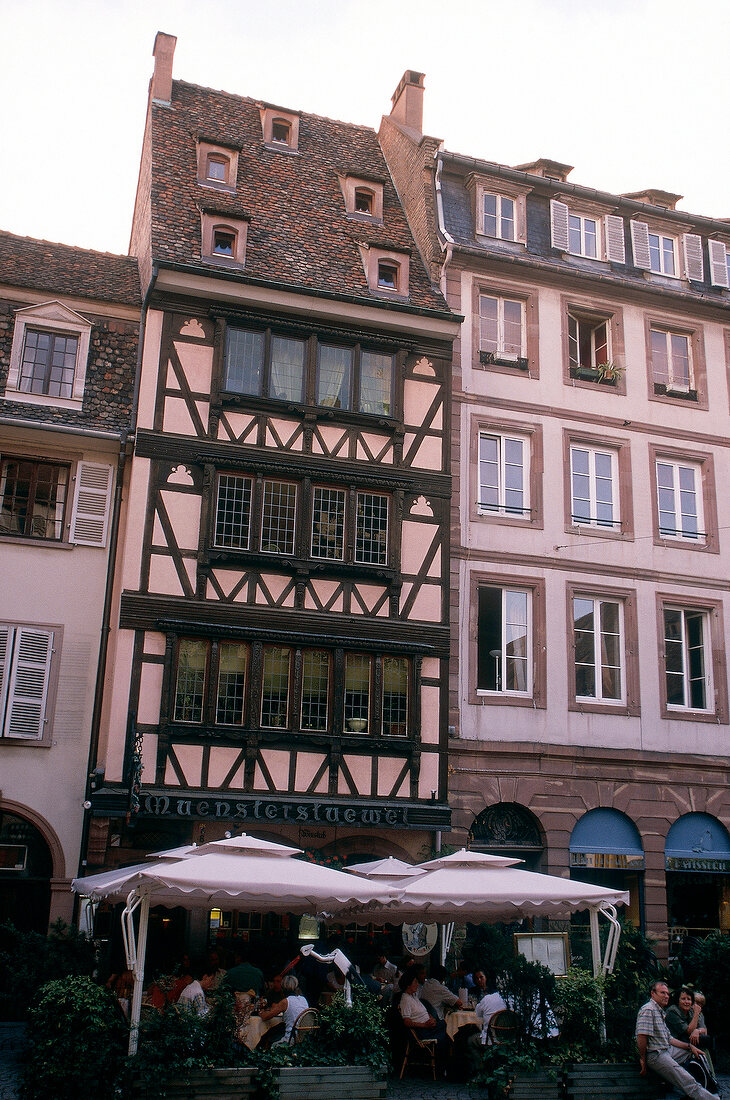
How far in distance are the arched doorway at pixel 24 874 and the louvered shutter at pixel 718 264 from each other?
18.2m

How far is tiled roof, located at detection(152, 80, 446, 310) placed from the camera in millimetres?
21438

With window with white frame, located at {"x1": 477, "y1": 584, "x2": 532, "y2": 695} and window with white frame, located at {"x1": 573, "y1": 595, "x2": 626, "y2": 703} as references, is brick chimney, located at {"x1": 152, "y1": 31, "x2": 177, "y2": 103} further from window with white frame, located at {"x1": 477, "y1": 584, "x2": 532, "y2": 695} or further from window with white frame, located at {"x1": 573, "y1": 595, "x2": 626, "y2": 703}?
window with white frame, located at {"x1": 573, "y1": 595, "x2": 626, "y2": 703}

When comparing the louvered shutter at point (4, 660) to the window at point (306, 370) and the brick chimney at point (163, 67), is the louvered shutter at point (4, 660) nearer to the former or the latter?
the window at point (306, 370)

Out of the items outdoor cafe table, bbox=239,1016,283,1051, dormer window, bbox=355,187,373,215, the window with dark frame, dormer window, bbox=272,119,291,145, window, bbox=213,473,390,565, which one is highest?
dormer window, bbox=272,119,291,145

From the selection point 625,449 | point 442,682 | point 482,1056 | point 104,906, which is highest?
point 625,449

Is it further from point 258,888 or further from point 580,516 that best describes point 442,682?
point 258,888

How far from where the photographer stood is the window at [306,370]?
800 inches

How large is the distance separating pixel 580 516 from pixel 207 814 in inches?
372

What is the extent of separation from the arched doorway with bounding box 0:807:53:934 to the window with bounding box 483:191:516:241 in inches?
580

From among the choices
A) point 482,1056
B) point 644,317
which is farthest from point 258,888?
point 644,317

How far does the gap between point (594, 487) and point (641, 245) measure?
6.10m

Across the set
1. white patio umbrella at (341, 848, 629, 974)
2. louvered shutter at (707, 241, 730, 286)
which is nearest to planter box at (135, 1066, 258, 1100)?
white patio umbrella at (341, 848, 629, 974)

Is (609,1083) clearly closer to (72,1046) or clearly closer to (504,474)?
(72,1046)

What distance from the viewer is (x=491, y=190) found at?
24.3 metres
